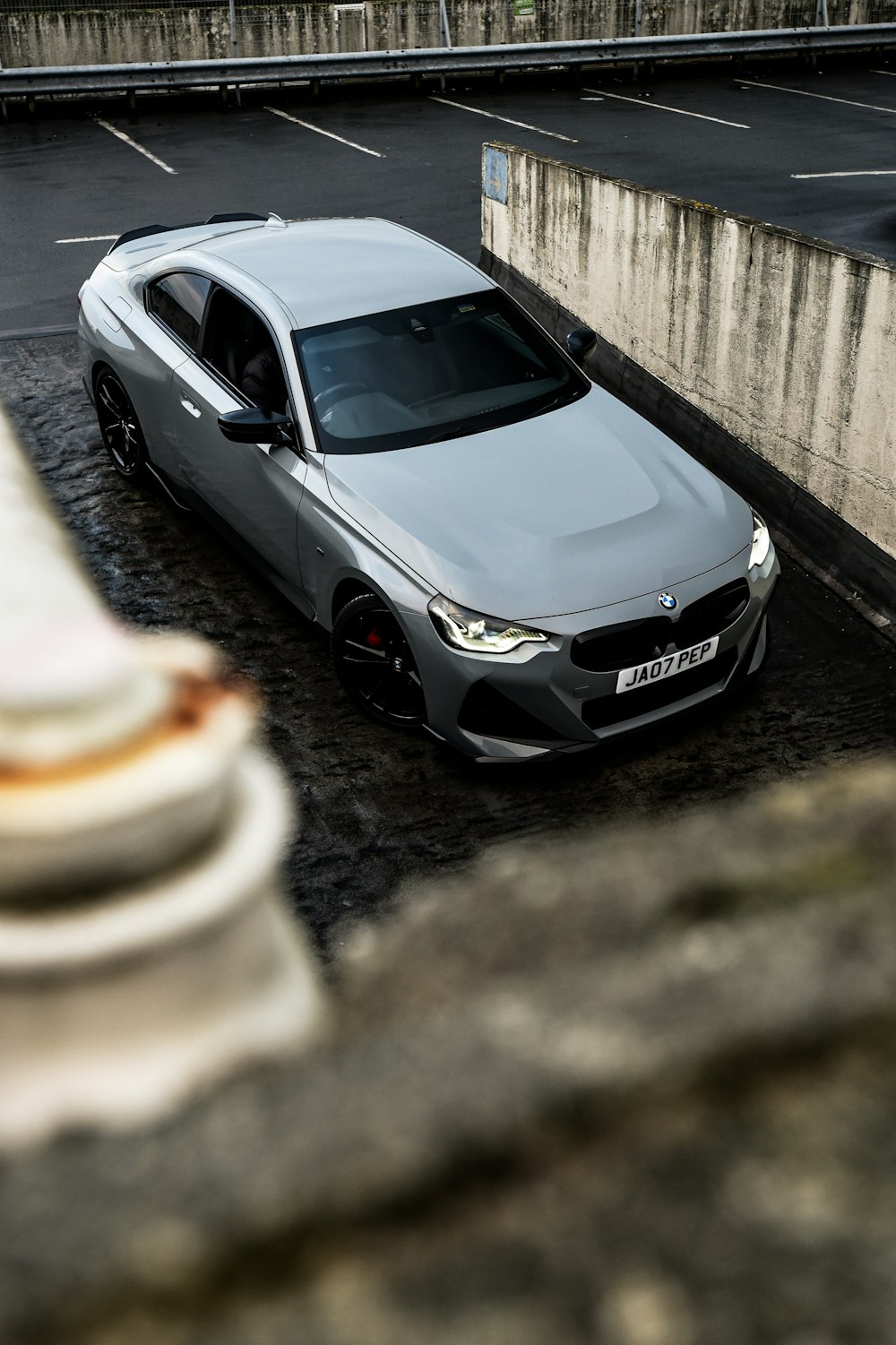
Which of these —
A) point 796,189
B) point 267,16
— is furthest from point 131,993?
point 267,16

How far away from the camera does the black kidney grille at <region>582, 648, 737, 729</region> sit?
5.24 metres

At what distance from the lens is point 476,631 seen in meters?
5.09

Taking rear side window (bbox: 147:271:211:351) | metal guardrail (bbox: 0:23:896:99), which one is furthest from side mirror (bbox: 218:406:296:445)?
metal guardrail (bbox: 0:23:896:99)

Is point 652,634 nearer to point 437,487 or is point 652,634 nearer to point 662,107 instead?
point 437,487

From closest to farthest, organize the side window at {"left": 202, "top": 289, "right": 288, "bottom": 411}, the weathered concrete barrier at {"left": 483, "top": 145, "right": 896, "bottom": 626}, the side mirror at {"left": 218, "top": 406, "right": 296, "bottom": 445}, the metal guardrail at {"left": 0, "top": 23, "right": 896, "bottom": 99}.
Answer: the side mirror at {"left": 218, "top": 406, "right": 296, "bottom": 445} → the side window at {"left": 202, "top": 289, "right": 288, "bottom": 411} → the weathered concrete barrier at {"left": 483, "top": 145, "right": 896, "bottom": 626} → the metal guardrail at {"left": 0, "top": 23, "right": 896, "bottom": 99}

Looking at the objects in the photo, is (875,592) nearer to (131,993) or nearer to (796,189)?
(131,993)

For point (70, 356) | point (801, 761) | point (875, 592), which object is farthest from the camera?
point (70, 356)

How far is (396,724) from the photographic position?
568 centimetres

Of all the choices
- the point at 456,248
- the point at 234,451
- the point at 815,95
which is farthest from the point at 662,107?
the point at 234,451

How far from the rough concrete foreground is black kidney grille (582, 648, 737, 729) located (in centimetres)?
403

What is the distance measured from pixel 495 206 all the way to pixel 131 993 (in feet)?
36.4

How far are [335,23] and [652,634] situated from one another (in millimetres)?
21349

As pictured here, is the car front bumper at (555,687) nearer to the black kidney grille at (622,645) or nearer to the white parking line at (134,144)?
the black kidney grille at (622,645)

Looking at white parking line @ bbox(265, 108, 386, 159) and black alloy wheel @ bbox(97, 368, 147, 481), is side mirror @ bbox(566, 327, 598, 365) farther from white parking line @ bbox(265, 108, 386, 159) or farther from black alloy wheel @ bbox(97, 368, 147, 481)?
white parking line @ bbox(265, 108, 386, 159)
